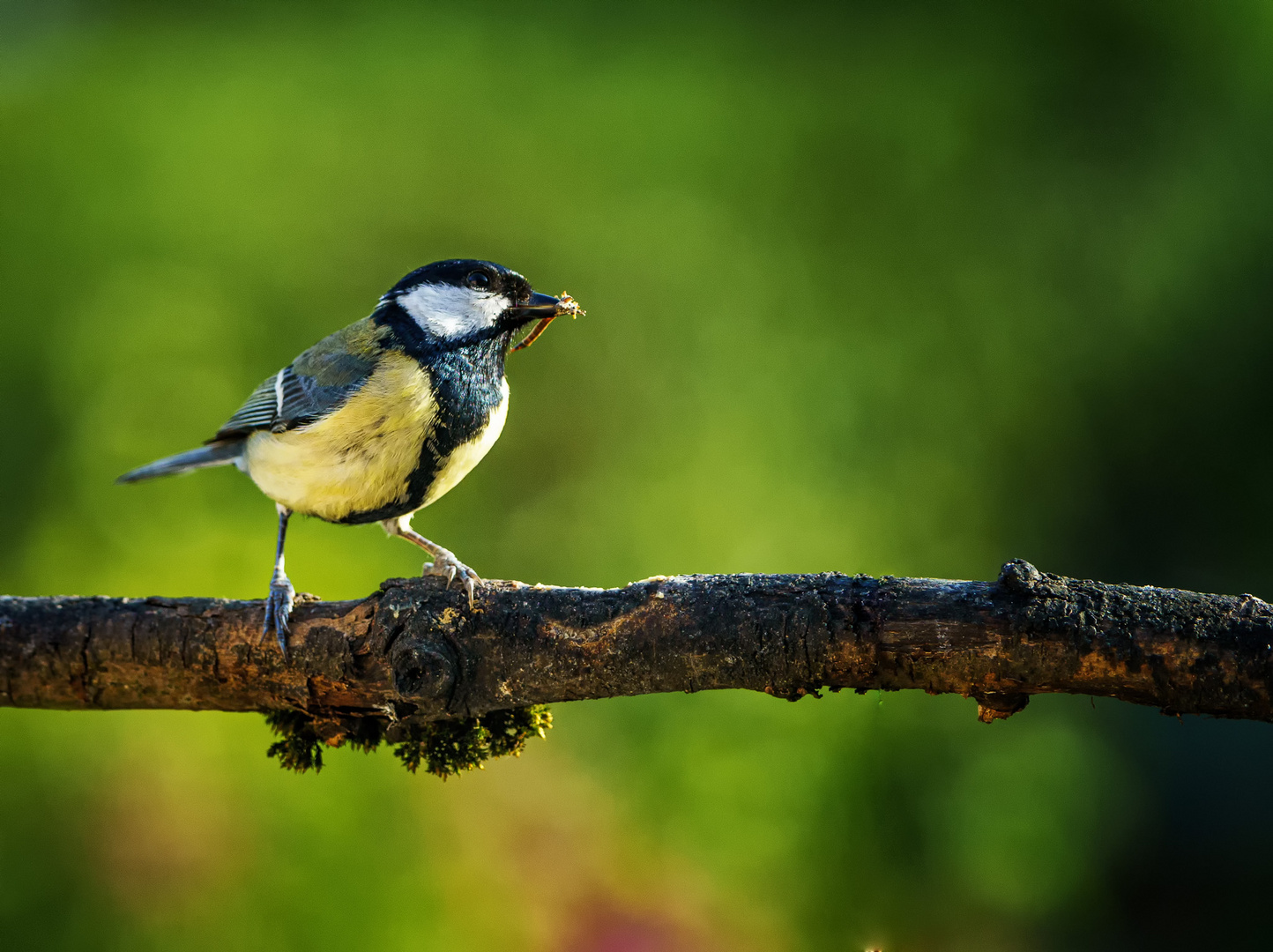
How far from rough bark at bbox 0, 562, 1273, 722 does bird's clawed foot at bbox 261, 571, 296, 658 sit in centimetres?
2

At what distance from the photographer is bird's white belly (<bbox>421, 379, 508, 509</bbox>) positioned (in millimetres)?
1753

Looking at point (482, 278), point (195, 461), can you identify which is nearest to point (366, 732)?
point (482, 278)

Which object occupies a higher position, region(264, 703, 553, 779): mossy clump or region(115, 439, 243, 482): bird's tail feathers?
region(115, 439, 243, 482): bird's tail feathers

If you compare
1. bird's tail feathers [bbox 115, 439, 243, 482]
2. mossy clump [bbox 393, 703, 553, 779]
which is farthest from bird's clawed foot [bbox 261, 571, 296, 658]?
bird's tail feathers [bbox 115, 439, 243, 482]

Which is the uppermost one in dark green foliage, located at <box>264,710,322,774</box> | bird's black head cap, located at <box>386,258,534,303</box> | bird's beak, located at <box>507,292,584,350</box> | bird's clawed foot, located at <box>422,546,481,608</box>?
bird's black head cap, located at <box>386,258,534,303</box>

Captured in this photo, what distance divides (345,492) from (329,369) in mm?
266

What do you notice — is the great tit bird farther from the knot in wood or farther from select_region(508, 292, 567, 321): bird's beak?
the knot in wood

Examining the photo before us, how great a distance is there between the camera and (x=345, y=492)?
1738 millimetres

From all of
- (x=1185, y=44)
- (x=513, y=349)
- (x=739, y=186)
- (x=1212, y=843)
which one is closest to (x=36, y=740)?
(x=513, y=349)

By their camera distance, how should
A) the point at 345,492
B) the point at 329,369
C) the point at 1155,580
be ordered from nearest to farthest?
the point at 345,492 → the point at 329,369 → the point at 1155,580

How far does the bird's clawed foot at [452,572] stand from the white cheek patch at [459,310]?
15.8 inches

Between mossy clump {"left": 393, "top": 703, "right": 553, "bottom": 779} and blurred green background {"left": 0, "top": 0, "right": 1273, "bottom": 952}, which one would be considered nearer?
mossy clump {"left": 393, "top": 703, "right": 553, "bottom": 779}

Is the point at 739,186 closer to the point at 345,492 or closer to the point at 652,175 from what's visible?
the point at 652,175

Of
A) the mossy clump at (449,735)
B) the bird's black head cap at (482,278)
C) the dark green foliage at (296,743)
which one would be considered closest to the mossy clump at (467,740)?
the mossy clump at (449,735)
